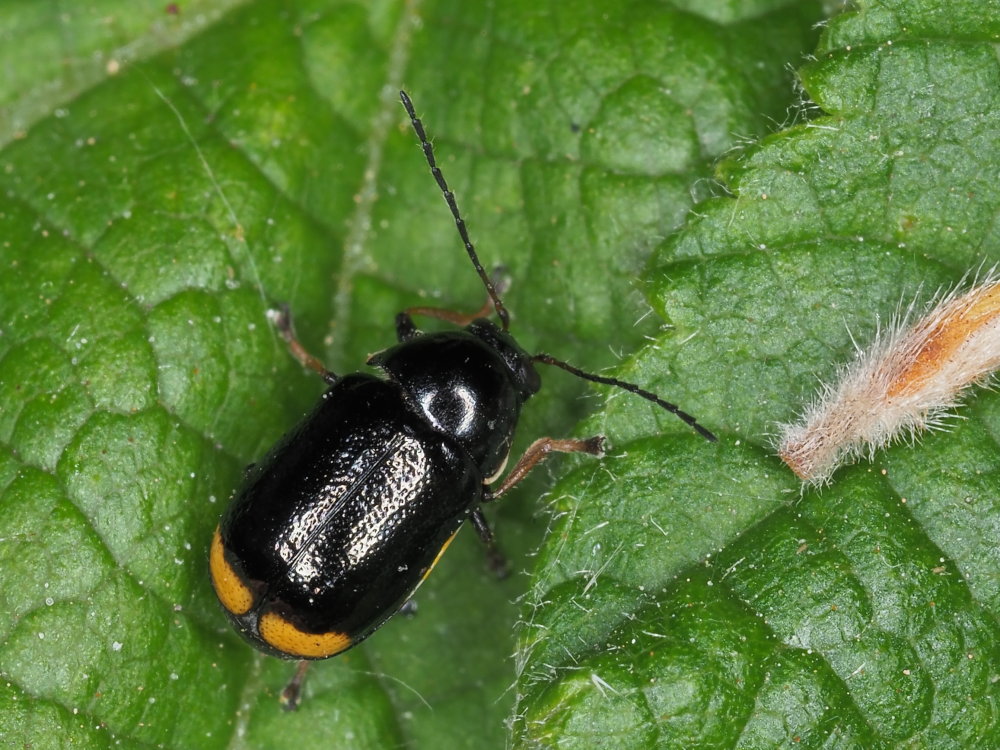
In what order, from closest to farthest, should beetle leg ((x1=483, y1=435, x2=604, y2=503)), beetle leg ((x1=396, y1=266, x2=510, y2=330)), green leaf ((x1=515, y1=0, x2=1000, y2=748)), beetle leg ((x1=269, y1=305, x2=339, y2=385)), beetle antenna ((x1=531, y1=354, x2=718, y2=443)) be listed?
1. green leaf ((x1=515, y1=0, x2=1000, y2=748))
2. beetle antenna ((x1=531, y1=354, x2=718, y2=443))
3. beetle leg ((x1=483, y1=435, x2=604, y2=503))
4. beetle leg ((x1=269, y1=305, x2=339, y2=385))
5. beetle leg ((x1=396, y1=266, x2=510, y2=330))

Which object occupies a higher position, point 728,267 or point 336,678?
point 728,267

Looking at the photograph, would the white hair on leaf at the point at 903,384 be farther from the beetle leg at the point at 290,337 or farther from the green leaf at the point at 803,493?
the beetle leg at the point at 290,337

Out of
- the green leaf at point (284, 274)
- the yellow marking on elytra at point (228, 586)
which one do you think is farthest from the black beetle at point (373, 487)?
the green leaf at point (284, 274)

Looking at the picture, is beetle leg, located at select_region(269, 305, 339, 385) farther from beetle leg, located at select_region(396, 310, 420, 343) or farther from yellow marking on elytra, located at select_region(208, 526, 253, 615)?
yellow marking on elytra, located at select_region(208, 526, 253, 615)

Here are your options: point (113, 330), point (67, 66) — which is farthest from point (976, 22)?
point (67, 66)

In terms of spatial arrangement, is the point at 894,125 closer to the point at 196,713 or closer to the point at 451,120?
the point at 451,120

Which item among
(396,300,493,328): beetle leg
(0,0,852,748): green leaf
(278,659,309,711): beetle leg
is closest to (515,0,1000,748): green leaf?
(0,0,852,748): green leaf

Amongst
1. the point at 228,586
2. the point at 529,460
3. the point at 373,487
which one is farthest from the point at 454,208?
the point at 228,586
